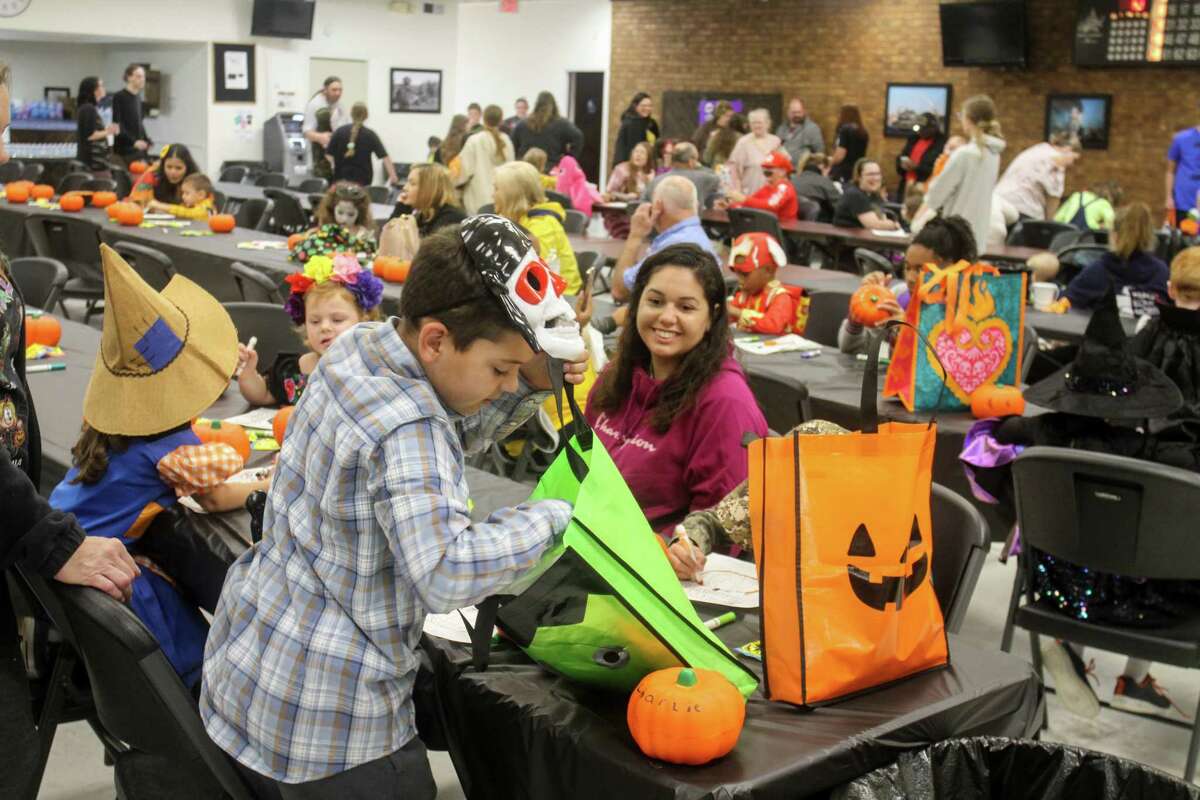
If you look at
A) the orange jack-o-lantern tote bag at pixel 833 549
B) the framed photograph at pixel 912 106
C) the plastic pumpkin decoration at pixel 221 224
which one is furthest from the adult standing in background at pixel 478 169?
the orange jack-o-lantern tote bag at pixel 833 549

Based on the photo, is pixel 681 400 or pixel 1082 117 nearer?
pixel 681 400

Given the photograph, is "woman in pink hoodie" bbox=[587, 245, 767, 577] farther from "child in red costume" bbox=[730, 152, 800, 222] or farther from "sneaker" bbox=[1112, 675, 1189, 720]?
"child in red costume" bbox=[730, 152, 800, 222]

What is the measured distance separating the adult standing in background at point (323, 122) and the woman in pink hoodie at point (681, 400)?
10.5 meters

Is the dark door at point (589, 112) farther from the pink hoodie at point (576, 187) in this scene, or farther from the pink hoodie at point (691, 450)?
the pink hoodie at point (691, 450)

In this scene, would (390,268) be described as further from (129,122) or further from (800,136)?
(800,136)

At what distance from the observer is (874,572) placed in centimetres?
175

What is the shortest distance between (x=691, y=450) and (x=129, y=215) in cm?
617

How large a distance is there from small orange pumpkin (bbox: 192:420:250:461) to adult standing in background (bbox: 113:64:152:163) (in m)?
11.8

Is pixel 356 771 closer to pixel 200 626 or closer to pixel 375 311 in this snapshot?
pixel 200 626

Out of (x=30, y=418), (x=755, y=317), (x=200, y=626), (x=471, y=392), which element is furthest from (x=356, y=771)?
(x=755, y=317)

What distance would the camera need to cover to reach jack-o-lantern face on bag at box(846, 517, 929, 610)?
68.8 inches

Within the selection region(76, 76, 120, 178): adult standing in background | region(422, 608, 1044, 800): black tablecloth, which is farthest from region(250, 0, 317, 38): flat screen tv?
region(422, 608, 1044, 800): black tablecloth

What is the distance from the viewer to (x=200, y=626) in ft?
8.39

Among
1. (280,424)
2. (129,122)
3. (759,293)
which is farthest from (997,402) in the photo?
(129,122)
